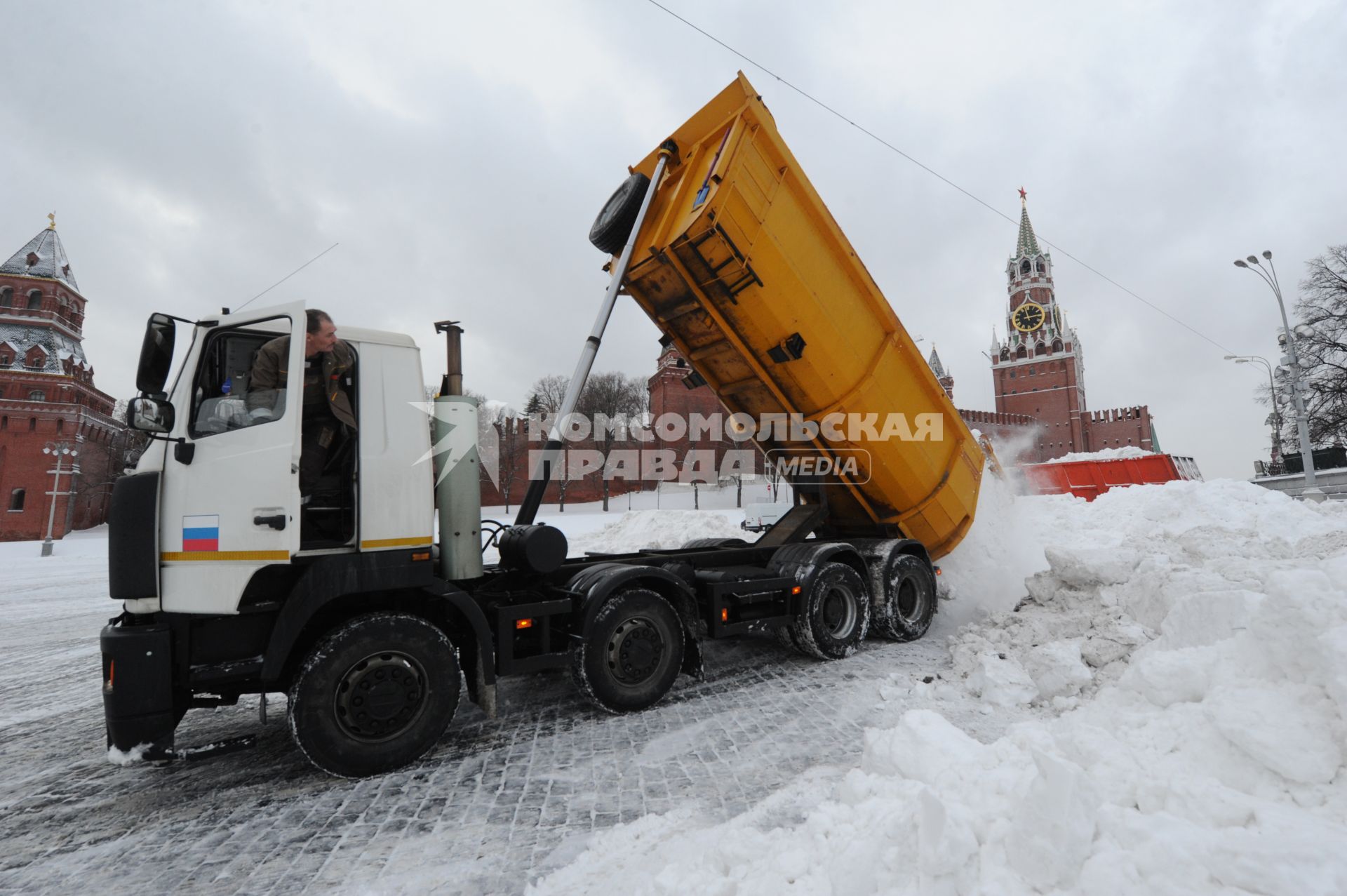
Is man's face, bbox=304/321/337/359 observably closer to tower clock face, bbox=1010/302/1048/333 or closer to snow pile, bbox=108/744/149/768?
snow pile, bbox=108/744/149/768

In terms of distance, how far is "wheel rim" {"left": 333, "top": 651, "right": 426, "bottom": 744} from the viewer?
364cm

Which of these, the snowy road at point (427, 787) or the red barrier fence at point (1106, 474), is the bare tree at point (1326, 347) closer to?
the red barrier fence at point (1106, 474)

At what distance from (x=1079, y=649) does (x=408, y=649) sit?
5095 millimetres

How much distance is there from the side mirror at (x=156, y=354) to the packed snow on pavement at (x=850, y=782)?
7.93 ft

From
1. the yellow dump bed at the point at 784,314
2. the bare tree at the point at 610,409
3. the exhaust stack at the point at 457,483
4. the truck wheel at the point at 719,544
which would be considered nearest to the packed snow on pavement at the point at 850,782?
the exhaust stack at the point at 457,483

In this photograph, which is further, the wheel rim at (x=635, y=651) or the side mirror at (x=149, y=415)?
the wheel rim at (x=635, y=651)

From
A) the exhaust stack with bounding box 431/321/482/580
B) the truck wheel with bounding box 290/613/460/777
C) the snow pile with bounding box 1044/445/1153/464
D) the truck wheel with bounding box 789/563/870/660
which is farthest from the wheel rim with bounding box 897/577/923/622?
the snow pile with bounding box 1044/445/1153/464

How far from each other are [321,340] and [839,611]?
5340 millimetres

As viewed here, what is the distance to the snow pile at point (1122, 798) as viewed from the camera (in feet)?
6.32

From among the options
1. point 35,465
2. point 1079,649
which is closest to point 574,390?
point 1079,649

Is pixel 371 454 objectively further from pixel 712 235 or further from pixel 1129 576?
pixel 1129 576

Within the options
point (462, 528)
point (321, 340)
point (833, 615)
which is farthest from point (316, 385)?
point (833, 615)

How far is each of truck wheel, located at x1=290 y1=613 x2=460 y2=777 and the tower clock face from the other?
92.9 metres

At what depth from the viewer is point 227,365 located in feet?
12.5
